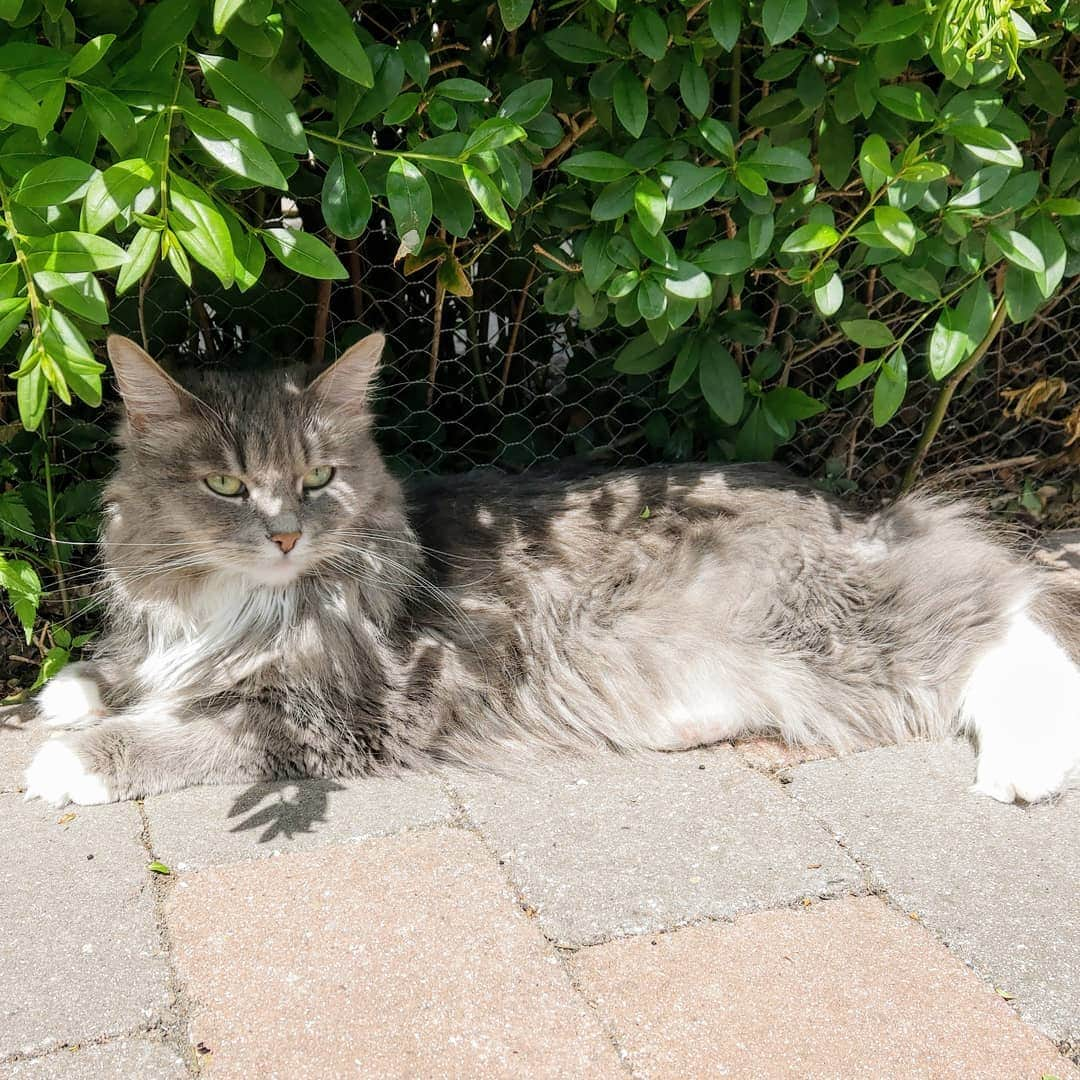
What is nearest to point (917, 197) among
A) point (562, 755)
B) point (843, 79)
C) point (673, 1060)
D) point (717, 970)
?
point (843, 79)

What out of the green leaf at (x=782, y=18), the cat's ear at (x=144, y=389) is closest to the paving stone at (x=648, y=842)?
the cat's ear at (x=144, y=389)

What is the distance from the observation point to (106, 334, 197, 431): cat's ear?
2.15 m

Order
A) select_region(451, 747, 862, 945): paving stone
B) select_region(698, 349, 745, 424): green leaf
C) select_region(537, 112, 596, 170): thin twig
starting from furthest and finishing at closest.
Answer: select_region(698, 349, 745, 424): green leaf
select_region(537, 112, 596, 170): thin twig
select_region(451, 747, 862, 945): paving stone

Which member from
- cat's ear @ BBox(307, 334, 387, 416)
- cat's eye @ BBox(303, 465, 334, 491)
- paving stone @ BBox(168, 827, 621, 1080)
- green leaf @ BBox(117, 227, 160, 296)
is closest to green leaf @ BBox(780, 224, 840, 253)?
cat's ear @ BBox(307, 334, 387, 416)

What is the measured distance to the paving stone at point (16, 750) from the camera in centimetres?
232

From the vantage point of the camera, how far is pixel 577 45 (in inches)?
A: 93.6

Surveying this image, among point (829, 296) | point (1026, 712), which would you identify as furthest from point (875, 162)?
point (1026, 712)

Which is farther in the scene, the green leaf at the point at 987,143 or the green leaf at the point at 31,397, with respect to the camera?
the green leaf at the point at 987,143

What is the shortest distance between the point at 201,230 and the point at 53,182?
268 mm

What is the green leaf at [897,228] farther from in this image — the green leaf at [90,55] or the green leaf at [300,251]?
the green leaf at [90,55]

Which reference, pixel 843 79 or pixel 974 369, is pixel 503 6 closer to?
pixel 843 79

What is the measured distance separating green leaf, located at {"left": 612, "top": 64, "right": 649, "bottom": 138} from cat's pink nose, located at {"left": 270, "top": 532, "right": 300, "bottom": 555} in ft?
3.88

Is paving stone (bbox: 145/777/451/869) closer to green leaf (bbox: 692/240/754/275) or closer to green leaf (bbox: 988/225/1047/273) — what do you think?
green leaf (bbox: 692/240/754/275)

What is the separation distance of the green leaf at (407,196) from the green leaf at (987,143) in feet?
3.96
